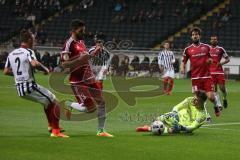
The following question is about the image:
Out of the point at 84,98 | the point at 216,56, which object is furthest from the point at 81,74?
the point at 216,56

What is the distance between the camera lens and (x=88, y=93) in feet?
47.9

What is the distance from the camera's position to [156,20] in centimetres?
5366

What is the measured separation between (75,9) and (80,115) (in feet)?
130

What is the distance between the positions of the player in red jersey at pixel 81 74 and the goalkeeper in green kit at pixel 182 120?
3.82ft

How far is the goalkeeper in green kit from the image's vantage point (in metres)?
14.7

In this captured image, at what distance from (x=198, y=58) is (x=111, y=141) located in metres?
6.15

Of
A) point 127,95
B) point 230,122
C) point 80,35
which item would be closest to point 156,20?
point 127,95

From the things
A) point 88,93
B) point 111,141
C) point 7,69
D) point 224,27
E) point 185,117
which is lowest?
point 111,141

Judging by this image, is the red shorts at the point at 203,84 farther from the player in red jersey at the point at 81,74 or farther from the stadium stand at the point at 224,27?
the stadium stand at the point at 224,27

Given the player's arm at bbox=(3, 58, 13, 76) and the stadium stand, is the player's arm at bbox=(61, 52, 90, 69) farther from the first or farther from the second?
the stadium stand

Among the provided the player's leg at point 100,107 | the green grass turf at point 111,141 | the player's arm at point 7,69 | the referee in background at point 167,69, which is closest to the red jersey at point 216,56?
the green grass turf at point 111,141

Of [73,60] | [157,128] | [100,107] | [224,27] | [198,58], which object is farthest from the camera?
[224,27]

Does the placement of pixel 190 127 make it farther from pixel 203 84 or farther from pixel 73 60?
pixel 203 84

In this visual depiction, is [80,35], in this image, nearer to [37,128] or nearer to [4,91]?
[37,128]
